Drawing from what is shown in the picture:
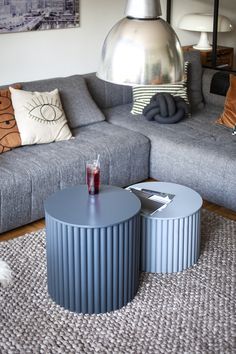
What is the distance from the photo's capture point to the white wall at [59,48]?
405 centimetres

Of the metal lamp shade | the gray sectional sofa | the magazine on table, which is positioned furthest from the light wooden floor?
the metal lamp shade

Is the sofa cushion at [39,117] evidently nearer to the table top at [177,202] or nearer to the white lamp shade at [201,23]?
the table top at [177,202]

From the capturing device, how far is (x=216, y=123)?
13.9 feet

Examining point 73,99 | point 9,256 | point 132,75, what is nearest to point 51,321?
point 9,256

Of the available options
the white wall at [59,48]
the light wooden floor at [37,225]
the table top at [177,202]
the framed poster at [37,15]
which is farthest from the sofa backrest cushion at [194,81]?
the table top at [177,202]

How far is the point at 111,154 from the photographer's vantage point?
3758mm

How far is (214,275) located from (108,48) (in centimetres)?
152

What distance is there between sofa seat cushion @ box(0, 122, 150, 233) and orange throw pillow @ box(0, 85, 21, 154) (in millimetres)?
52

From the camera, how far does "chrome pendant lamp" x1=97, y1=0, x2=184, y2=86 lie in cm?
177

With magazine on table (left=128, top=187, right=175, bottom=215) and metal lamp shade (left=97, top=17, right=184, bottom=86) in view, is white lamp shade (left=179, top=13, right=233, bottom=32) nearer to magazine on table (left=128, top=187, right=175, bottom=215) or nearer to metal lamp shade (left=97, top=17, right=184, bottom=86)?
magazine on table (left=128, top=187, right=175, bottom=215)

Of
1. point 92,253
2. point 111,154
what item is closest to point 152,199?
point 92,253

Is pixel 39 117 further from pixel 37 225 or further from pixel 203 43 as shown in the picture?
pixel 203 43

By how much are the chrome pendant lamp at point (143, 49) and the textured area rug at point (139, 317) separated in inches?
46.2

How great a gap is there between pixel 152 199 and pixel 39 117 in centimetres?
108
